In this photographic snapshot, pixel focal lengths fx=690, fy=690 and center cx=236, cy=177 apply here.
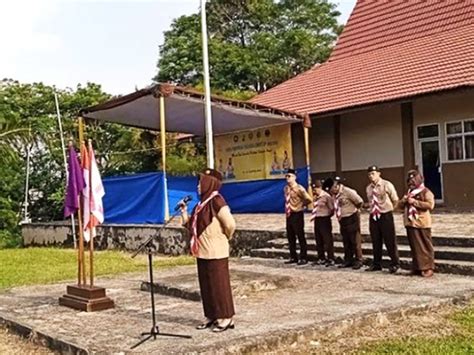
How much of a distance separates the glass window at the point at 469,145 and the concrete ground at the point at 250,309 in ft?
28.7

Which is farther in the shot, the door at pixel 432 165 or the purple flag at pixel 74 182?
the door at pixel 432 165

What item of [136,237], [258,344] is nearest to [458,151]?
[136,237]

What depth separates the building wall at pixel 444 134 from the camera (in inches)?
695

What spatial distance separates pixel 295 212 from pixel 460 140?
8.17 metres

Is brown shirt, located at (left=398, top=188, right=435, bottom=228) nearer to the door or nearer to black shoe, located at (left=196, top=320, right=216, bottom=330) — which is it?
black shoe, located at (left=196, top=320, right=216, bottom=330)

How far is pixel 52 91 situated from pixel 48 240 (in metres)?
9.86

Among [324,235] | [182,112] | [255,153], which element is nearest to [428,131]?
[255,153]

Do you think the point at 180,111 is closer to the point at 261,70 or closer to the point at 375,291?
the point at 375,291

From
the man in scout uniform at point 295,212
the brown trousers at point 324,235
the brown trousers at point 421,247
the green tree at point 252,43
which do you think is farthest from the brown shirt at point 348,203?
the green tree at point 252,43

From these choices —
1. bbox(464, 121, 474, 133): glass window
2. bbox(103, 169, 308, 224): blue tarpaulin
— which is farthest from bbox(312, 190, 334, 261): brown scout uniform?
bbox(464, 121, 474, 133): glass window

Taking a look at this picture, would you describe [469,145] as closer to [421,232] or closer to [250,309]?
[421,232]

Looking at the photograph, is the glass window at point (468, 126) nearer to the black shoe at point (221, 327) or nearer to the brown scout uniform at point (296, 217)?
the brown scout uniform at point (296, 217)

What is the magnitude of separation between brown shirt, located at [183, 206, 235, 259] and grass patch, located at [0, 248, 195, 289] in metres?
5.83

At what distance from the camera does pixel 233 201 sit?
2050 centimetres
